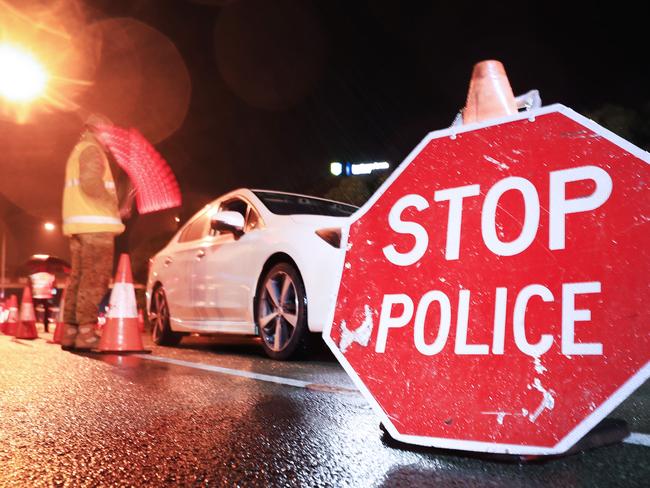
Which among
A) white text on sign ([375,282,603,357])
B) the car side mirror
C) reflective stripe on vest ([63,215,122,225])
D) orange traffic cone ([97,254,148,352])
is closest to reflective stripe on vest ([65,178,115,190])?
reflective stripe on vest ([63,215,122,225])

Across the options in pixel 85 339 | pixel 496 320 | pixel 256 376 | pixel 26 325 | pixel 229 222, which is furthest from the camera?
pixel 26 325

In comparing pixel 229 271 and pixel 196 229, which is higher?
pixel 196 229

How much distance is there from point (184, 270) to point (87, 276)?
1.11 metres

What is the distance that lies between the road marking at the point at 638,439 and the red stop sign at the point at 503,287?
2.49ft

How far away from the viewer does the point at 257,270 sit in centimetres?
595

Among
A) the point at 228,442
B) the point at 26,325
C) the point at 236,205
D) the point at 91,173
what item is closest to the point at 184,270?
the point at 236,205

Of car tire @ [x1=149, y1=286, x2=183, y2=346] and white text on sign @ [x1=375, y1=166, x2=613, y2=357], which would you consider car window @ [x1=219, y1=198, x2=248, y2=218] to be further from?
white text on sign @ [x1=375, y1=166, x2=613, y2=357]

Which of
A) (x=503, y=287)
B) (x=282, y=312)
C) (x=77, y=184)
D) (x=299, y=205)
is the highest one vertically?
(x=77, y=184)

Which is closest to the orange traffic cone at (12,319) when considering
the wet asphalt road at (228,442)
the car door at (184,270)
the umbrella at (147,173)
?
the umbrella at (147,173)

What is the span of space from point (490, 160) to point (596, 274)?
629 mm

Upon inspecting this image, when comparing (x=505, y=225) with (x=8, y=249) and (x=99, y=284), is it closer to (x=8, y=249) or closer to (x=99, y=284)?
(x=99, y=284)

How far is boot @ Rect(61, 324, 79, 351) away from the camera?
6645mm

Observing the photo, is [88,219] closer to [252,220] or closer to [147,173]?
[252,220]

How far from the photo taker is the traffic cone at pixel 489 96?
11.3 ft
